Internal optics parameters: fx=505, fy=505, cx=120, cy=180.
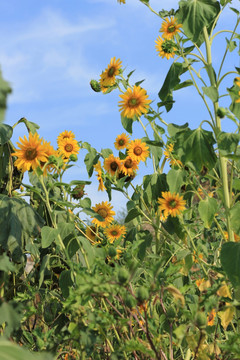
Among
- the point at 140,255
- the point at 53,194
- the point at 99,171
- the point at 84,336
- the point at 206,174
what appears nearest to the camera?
the point at 84,336

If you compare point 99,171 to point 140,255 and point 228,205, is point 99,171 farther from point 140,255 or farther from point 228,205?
point 228,205

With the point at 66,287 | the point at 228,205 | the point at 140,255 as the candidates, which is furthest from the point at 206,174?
the point at 66,287

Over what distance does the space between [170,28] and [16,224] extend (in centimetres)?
129

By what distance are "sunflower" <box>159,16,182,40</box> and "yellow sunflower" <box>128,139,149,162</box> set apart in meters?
0.57

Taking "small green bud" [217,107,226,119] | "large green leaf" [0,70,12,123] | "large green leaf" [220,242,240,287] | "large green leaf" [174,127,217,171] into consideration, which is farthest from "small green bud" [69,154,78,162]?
"large green leaf" [0,70,12,123]

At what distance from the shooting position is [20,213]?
101 inches

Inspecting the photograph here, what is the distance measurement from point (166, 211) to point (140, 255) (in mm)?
316

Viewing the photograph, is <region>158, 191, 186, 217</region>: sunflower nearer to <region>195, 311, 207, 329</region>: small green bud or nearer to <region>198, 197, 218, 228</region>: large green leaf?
<region>198, 197, 218, 228</region>: large green leaf

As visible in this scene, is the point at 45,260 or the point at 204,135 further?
the point at 45,260

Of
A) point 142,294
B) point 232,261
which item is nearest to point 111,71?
point 232,261

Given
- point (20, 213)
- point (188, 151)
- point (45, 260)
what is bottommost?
point (45, 260)

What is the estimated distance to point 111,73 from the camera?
2.69 metres

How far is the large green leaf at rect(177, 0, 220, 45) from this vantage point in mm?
2170

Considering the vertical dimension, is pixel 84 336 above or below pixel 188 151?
below
